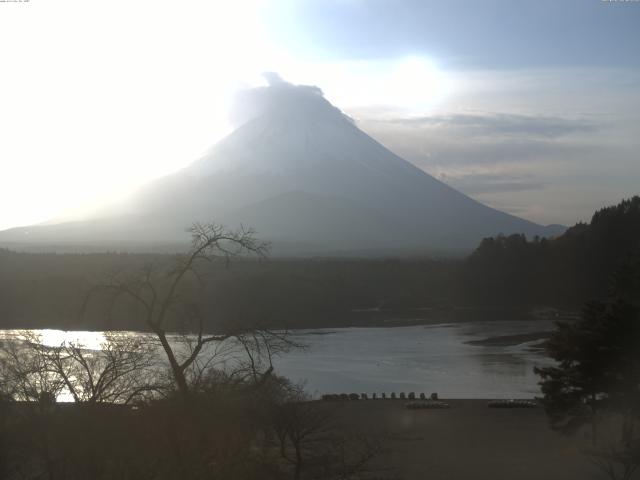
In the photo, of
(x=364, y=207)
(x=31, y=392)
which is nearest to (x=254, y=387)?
(x=31, y=392)

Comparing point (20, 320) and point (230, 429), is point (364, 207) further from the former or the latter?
point (230, 429)

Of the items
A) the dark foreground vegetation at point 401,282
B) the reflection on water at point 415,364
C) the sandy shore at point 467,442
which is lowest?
the reflection on water at point 415,364

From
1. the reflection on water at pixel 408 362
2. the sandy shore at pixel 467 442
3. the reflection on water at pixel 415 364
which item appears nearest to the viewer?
the sandy shore at pixel 467 442

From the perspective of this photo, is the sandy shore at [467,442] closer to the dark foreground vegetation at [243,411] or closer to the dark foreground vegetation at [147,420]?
the dark foreground vegetation at [243,411]

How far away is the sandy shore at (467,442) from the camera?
8.16 metres

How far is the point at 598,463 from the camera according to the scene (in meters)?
7.59

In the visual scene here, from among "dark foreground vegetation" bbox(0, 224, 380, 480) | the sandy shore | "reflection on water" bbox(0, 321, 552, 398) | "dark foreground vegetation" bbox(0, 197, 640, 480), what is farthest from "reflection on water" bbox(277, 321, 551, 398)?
"dark foreground vegetation" bbox(0, 224, 380, 480)

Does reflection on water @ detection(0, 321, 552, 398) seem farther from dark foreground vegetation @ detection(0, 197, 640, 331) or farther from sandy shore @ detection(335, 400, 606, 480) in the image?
dark foreground vegetation @ detection(0, 197, 640, 331)

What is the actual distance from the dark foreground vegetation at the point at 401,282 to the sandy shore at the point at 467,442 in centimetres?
1462

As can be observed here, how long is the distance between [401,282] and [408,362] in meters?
21.2

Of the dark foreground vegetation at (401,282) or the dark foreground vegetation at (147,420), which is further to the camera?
the dark foreground vegetation at (401,282)

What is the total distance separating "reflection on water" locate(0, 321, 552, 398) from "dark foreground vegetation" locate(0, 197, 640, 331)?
4671 mm

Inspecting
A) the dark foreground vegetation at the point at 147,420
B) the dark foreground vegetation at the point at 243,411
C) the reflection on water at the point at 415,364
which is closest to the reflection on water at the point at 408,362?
the reflection on water at the point at 415,364

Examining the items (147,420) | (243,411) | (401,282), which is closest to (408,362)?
(243,411)
